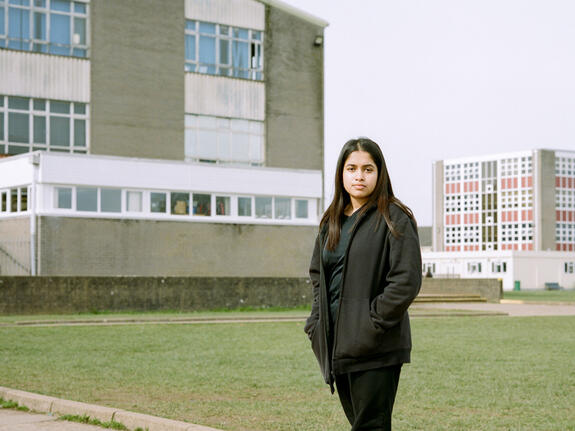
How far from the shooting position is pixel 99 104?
39.2 meters

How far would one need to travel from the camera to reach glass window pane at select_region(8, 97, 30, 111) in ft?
122

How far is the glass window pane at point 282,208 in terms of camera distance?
122 ft

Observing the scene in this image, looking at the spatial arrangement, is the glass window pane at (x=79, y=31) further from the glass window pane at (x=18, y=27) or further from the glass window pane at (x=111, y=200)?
the glass window pane at (x=111, y=200)

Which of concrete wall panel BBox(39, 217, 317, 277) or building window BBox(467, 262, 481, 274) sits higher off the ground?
concrete wall panel BBox(39, 217, 317, 277)

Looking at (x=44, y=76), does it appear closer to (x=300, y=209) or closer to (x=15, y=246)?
(x=15, y=246)

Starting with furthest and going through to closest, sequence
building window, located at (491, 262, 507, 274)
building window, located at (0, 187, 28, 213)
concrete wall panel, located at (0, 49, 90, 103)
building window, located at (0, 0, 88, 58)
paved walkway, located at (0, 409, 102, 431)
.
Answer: building window, located at (491, 262, 507, 274), building window, located at (0, 0, 88, 58), concrete wall panel, located at (0, 49, 90, 103), building window, located at (0, 187, 28, 213), paved walkway, located at (0, 409, 102, 431)

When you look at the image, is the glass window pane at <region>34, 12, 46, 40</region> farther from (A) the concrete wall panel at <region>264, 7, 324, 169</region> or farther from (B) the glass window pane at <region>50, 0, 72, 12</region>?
(A) the concrete wall panel at <region>264, 7, 324, 169</region>

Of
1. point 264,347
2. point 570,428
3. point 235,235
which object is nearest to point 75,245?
point 235,235

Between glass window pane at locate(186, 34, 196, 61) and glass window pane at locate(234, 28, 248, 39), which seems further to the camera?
glass window pane at locate(234, 28, 248, 39)

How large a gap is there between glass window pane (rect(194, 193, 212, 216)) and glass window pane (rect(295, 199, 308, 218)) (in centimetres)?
Answer: 402

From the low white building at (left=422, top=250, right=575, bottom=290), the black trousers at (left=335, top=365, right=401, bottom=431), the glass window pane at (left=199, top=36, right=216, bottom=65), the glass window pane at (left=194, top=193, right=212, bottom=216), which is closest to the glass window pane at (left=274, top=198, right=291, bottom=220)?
the glass window pane at (left=194, top=193, right=212, bottom=216)

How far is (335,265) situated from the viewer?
14.5 feet

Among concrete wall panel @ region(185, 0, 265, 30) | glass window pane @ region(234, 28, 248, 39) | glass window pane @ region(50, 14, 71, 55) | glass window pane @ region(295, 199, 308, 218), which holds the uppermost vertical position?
concrete wall panel @ region(185, 0, 265, 30)

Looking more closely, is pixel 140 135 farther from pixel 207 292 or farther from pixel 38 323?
pixel 38 323
